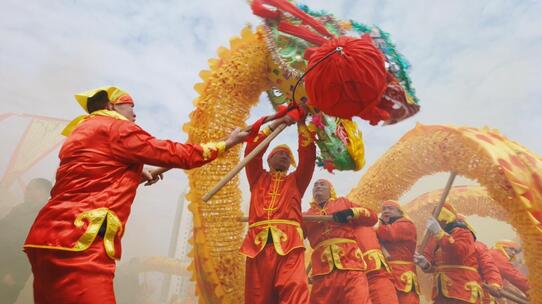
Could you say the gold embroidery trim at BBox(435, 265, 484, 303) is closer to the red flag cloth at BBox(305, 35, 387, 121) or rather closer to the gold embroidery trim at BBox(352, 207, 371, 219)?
the gold embroidery trim at BBox(352, 207, 371, 219)

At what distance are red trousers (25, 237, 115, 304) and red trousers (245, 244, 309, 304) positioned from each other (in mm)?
1290

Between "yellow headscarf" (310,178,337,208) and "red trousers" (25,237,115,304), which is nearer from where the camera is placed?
"red trousers" (25,237,115,304)

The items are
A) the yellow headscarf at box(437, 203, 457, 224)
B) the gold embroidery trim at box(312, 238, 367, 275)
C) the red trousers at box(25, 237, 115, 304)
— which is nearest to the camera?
the red trousers at box(25, 237, 115, 304)

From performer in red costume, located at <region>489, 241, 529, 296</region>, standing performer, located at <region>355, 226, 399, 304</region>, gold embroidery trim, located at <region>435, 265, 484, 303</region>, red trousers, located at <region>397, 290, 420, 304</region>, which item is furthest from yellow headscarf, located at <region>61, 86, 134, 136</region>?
performer in red costume, located at <region>489, 241, 529, 296</region>

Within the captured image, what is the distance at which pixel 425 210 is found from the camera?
660 cm

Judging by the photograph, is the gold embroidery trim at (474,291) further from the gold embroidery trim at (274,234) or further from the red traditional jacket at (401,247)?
the gold embroidery trim at (274,234)

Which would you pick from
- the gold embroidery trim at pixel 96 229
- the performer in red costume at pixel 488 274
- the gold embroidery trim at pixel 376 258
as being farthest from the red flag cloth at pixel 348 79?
A: the performer in red costume at pixel 488 274

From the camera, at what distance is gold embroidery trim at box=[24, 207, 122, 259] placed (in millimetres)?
1308

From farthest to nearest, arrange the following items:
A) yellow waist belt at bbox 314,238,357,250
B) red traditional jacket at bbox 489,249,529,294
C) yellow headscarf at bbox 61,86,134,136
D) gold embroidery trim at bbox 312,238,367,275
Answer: red traditional jacket at bbox 489,249,529,294 < yellow waist belt at bbox 314,238,357,250 < gold embroidery trim at bbox 312,238,367,275 < yellow headscarf at bbox 61,86,134,136

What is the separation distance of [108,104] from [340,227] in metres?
2.51

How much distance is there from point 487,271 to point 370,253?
226cm

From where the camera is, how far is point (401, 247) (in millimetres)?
4633

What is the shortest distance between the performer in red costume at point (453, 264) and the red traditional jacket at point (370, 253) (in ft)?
4.20

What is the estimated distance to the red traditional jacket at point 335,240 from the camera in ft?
11.1
